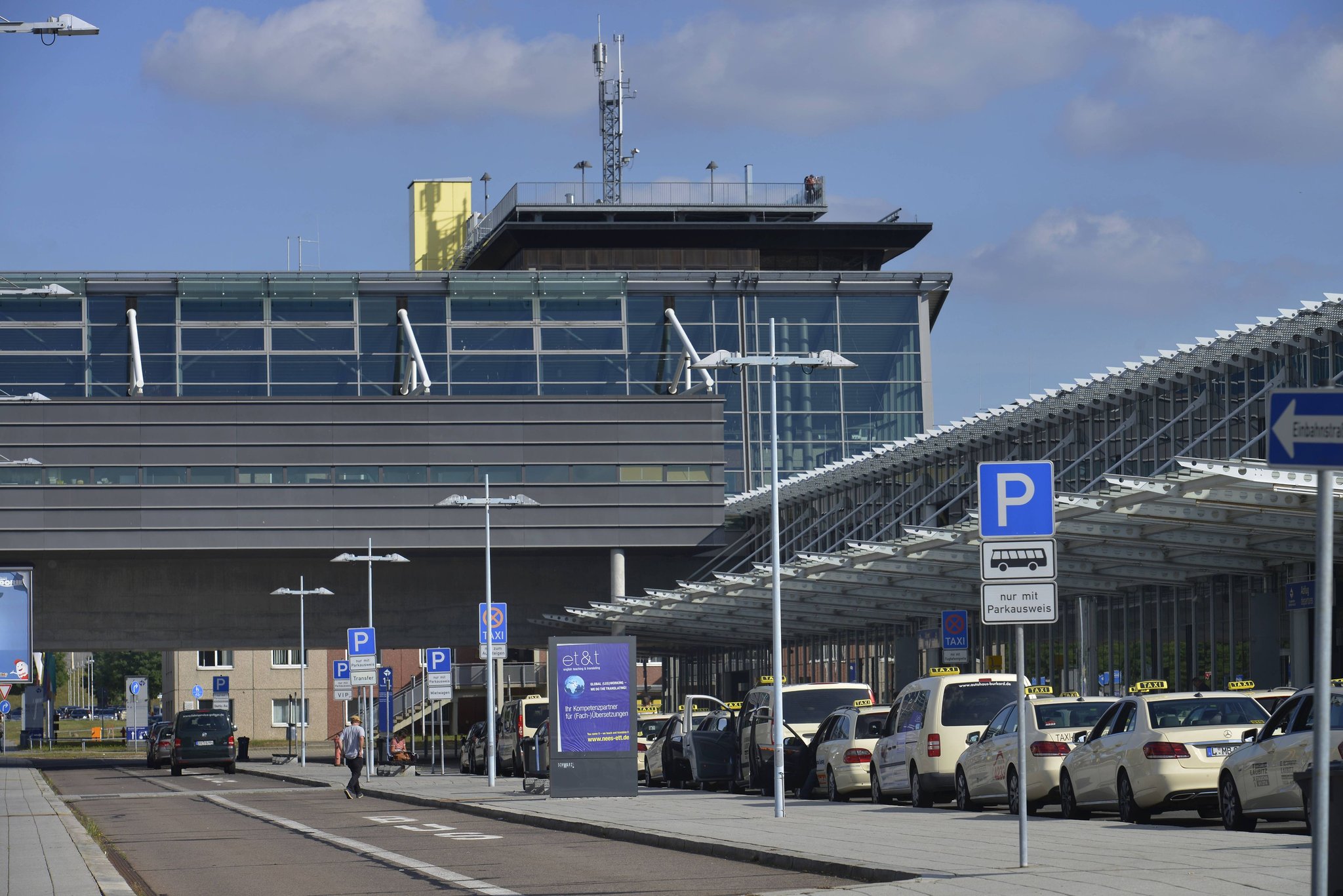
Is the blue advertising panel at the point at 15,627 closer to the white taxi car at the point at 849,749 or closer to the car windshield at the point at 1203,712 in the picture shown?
the white taxi car at the point at 849,749

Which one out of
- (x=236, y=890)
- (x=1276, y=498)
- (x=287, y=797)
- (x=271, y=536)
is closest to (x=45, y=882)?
(x=236, y=890)

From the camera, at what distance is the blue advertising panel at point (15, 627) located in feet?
198

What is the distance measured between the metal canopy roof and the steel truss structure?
53mm

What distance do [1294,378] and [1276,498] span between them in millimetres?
9134

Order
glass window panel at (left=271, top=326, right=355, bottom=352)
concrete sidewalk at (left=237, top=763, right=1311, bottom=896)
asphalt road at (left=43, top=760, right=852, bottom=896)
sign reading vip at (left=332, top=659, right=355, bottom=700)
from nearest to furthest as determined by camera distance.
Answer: concrete sidewalk at (left=237, top=763, right=1311, bottom=896), asphalt road at (left=43, top=760, right=852, bottom=896), sign reading vip at (left=332, top=659, right=355, bottom=700), glass window panel at (left=271, top=326, right=355, bottom=352)

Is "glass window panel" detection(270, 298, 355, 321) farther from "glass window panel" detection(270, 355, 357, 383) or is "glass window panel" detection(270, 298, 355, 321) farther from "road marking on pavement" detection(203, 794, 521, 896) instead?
"road marking on pavement" detection(203, 794, 521, 896)

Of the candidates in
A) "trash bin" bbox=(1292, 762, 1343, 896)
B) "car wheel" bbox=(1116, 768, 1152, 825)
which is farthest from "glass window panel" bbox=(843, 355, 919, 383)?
"trash bin" bbox=(1292, 762, 1343, 896)

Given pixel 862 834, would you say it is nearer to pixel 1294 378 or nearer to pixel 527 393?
pixel 1294 378

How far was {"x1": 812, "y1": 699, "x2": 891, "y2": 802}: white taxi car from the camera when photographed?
28.0 metres

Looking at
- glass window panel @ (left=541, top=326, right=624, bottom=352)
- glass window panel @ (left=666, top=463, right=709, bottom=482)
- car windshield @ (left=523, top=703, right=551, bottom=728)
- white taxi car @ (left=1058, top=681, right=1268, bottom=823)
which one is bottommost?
car windshield @ (left=523, top=703, right=551, bottom=728)

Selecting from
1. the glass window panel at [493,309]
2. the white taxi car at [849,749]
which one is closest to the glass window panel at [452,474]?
the glass window panel at [493,309]

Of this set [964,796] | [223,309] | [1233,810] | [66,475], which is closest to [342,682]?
[66,475]

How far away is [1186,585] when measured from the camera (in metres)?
37.5

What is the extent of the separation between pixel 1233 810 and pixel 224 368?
172 feet
